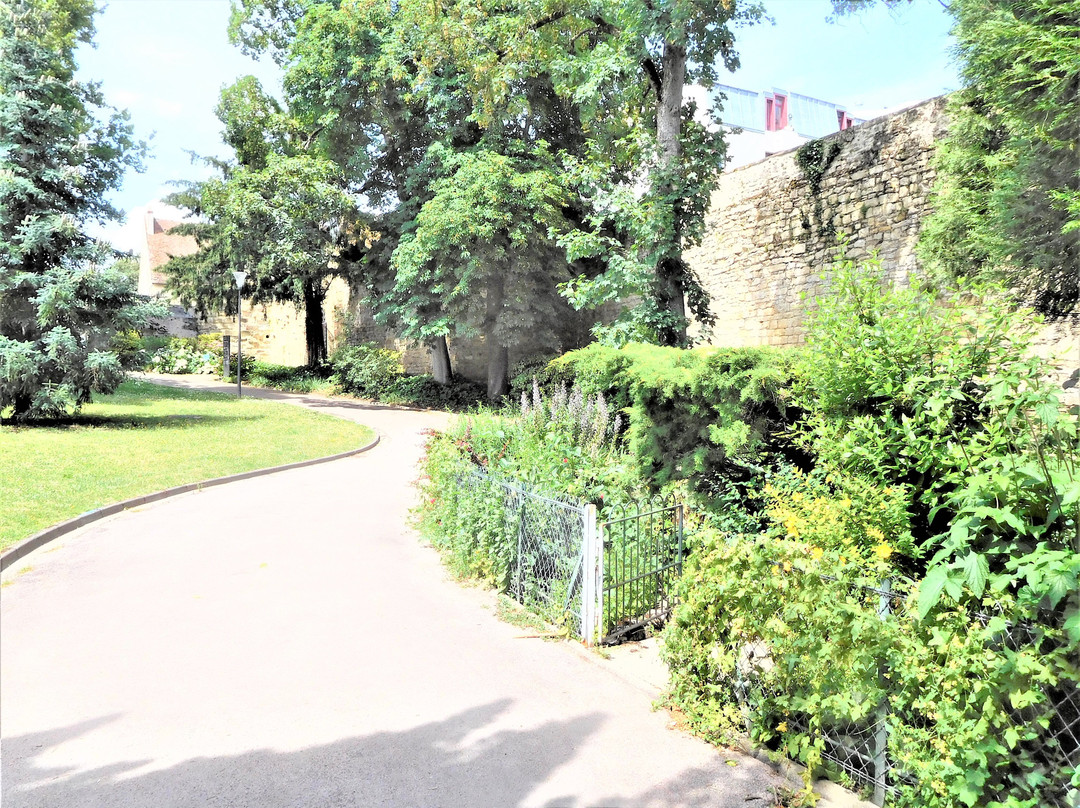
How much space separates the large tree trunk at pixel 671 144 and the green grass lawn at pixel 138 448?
662 cm

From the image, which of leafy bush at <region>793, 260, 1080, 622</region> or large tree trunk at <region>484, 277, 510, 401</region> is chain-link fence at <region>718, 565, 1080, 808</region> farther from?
large tree trunk at <region>484, 277, 510, 401</region>

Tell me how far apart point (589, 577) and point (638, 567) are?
1.45ft

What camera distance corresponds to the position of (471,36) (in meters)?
13.7

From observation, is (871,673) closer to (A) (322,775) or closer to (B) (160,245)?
(A) (322,775)

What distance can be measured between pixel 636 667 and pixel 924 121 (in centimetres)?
1281

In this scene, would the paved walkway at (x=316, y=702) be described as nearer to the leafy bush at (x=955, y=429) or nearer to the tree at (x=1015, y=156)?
the leafy bush at (x=955, y=429)

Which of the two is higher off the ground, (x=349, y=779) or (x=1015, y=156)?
(x=1015, y=156)

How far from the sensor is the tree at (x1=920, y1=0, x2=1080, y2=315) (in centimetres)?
812

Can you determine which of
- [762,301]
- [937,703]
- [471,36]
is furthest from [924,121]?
[937,703]

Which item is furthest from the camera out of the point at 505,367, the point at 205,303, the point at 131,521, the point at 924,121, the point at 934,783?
the point at 205,303

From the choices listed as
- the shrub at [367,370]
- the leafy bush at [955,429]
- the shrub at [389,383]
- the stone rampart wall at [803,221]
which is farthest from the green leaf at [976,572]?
the shrub at [367,370]

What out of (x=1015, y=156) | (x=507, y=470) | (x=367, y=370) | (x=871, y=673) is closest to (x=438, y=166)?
(x=367, y=370)

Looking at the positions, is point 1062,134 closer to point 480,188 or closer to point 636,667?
point 636,667

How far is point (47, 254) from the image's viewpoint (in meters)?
14.3
